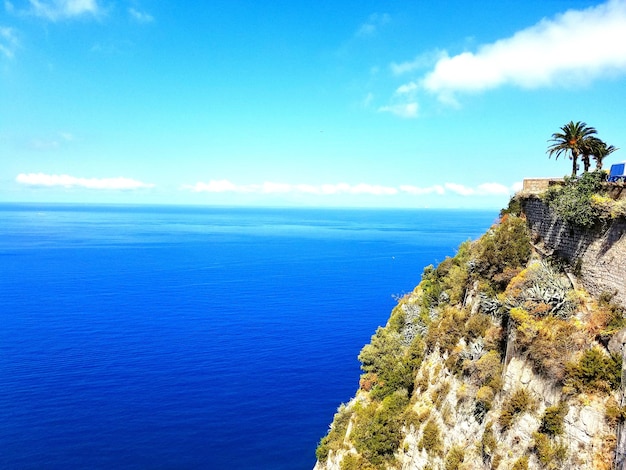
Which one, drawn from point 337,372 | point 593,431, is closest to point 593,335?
point 593,431

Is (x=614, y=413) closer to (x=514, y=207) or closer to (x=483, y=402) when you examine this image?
(x=483, y=402)

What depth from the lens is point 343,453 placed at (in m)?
32.1

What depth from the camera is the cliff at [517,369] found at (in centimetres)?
1839

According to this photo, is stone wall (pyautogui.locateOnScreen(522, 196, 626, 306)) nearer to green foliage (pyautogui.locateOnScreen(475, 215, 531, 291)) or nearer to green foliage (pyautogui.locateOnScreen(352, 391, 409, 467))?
green foliage (pyautogui.locateOnScreen(475, 215, 531, 291))

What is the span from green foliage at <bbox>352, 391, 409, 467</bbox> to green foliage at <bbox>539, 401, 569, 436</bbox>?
11.6 meters

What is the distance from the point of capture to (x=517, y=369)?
860 inches

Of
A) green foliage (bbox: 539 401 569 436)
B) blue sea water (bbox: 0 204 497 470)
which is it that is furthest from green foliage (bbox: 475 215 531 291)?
blue sea water (bbox: 0 204 497 470)

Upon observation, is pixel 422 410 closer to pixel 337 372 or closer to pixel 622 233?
pixel 622 233

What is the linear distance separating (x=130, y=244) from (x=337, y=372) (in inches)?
6091

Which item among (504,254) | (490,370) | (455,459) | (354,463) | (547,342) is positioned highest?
(504,254)

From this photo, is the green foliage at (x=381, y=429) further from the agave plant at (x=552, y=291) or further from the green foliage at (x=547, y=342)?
the agave plant at (x=552, y=291)

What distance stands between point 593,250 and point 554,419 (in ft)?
31.7

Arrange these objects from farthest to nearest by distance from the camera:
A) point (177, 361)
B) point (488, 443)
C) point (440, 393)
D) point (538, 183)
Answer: point (177, 361) < point (538, 183) < point (440, 393) < point (488, 443)

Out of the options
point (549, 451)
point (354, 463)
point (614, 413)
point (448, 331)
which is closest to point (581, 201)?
point (614, 413)
